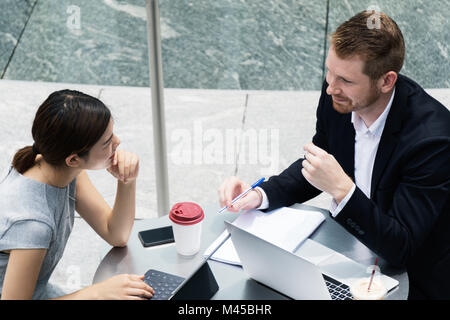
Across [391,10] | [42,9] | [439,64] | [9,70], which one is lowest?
[9,70]

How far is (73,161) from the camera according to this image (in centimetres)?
156

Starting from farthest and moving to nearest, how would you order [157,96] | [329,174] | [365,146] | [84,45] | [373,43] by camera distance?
[84,45] → [157,96] → [365,146] → [373,43] → [329,174]

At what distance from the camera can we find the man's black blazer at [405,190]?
1527 mm

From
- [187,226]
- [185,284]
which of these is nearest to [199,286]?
[185,284]

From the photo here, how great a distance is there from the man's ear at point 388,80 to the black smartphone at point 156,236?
2.55 ft

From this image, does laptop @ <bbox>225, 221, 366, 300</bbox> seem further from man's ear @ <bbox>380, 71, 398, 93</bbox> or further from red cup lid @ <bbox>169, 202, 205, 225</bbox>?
man's ear @ <bbox>380, 71, 398, 93</bbox>

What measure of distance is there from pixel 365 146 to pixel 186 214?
0.64 metres

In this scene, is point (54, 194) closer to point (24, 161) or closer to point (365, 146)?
point (24, 161)

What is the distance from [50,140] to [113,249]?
14.9 inches

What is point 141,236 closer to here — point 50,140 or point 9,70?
point 50,140

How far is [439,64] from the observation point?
4.05m

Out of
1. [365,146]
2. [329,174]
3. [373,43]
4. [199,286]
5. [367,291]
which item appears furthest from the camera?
[365,146]
